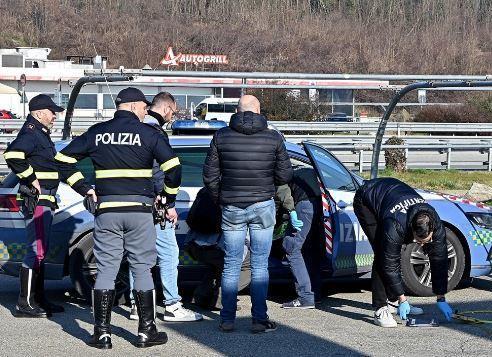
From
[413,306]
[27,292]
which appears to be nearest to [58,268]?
[27,292]

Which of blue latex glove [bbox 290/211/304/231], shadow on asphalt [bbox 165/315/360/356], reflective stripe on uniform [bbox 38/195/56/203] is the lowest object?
shadow on asphalt [bbox 165/315/360/356]

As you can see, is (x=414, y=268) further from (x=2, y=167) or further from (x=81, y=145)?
(x=2, y=167)

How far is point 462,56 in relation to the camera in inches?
2409

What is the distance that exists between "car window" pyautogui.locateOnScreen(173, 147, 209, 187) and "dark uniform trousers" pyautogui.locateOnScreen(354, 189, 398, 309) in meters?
1.55

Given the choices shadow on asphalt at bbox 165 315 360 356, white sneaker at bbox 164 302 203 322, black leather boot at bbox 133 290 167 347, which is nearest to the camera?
shadow on asphalt at bbox 165 315 360 356

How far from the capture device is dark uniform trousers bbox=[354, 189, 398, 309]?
25.3 ft

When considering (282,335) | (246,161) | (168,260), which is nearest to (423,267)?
(282,335)

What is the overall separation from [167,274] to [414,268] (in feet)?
7.52

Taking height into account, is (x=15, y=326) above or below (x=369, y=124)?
below

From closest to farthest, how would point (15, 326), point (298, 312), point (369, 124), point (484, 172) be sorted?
point (15, 326)
point (298, 312)
point (484, 172)
point (369, 124)

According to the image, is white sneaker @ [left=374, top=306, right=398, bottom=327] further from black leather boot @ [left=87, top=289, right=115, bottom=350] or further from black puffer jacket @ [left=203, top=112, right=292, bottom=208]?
black leather boot @ [left=87, top=289, right=115, bottom=350]

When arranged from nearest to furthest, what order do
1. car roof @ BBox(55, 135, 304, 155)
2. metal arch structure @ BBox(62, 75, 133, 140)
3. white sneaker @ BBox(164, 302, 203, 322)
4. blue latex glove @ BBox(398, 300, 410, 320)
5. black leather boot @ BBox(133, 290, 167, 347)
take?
black leather boot @ BBox(133, 290, 167, 347), blue latex glove @ BBox(398, 300, 410, 320), white sneaker @ BBox(164, 302, 203, 322), car roof @ BBox(55, 135, 304, 155), metal arch structure @ BBox(62, 75, 133, 140)

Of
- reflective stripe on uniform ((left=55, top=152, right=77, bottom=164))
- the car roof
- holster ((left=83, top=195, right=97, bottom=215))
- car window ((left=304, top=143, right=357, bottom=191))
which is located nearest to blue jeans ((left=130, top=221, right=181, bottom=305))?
holster ((left=83, top=195, right=97, bottom=215))

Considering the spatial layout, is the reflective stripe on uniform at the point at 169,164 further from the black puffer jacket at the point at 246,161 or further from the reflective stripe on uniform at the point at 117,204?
the black puffer jacket at the point at 246,161
